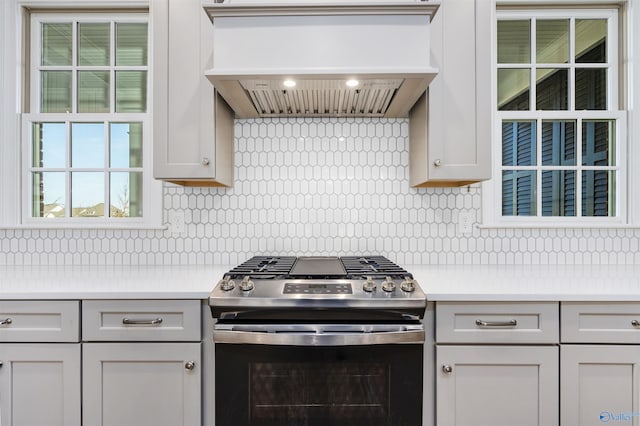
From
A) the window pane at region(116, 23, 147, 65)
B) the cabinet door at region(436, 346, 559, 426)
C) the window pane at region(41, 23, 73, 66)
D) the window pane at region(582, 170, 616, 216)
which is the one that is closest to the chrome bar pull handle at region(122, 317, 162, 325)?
the cabinet door at region(436, 346, 559, 426)

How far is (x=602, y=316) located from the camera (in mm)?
1442

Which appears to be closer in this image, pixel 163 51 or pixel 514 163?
pixel 163 51

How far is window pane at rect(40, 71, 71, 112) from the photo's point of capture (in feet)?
7.34

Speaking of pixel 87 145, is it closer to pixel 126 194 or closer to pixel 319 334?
pixel 126 194

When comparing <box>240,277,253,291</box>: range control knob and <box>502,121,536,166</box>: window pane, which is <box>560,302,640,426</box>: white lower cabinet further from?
<box>240,277,253,291</box>: range control knob

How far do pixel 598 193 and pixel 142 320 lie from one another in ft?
8.21

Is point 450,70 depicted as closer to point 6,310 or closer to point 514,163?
point 514,163

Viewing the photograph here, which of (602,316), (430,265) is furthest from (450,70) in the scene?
(602,316)

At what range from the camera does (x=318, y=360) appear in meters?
1.42

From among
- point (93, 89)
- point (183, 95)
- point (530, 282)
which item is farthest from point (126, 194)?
point (530, 282)

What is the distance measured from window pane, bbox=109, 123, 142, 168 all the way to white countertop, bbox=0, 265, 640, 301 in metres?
0.63

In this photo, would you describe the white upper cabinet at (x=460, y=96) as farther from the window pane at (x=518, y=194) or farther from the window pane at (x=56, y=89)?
the window pane at (x=56, y=89)

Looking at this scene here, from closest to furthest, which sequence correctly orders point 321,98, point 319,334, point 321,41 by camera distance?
point 319,334 → point 321,41 → point 321,98

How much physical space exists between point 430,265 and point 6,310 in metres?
1.97
